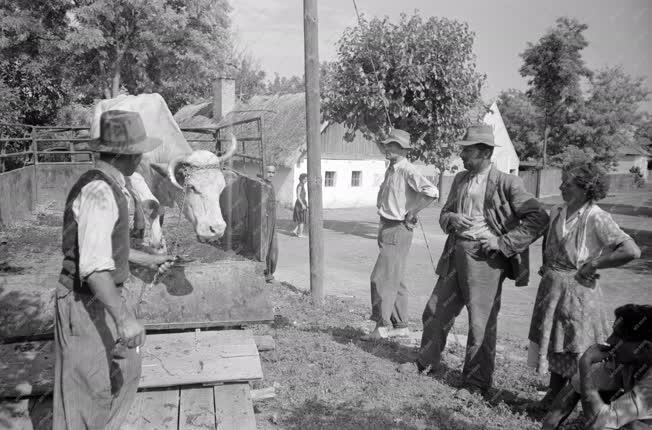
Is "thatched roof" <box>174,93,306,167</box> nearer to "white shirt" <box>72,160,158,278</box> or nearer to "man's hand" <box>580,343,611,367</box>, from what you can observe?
"white shirt" <box>72,160,158,278</box>

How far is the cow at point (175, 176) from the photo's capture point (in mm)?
4672

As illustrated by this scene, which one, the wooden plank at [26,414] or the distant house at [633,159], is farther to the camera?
the distant house at [633,159]

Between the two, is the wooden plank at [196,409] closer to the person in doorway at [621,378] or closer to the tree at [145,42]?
the person in doorway at [621,378]

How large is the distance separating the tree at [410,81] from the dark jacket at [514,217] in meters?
7.55

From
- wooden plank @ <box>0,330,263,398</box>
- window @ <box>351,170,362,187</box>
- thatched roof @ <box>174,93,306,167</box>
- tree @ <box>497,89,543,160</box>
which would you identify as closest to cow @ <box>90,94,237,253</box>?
wooden plank @ <box>0,330,263,398</box>

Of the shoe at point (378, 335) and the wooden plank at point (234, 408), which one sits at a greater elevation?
the wooden plank at point (234, 408)

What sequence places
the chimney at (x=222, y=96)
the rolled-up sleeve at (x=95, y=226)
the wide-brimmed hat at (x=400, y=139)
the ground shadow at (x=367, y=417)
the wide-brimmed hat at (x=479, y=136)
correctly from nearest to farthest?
the rolled-up sleeve at (x=95, y=226), the ground shadow at (x=367, y=417), the wide-brimmed hat at (x=479, y=136), the wide-brimmed hat at (x=400, y=139), the chimney at (x=222, y=96)

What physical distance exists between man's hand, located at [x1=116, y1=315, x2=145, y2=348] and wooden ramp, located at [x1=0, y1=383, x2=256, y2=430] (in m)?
0.93

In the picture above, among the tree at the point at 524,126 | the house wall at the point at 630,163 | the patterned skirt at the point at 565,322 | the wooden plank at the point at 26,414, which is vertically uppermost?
the tree at the point at 524,126

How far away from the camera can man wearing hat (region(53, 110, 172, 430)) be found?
2.29 metres

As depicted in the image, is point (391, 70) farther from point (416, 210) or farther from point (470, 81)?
Result: point (416, 210)

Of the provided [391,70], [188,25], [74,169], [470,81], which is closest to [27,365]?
[74,169]

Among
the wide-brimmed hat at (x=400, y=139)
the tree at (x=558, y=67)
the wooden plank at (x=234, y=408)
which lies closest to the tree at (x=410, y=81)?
the wide-brimmed hat at (x=400, y=139)

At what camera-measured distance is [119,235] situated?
8.00 ft
